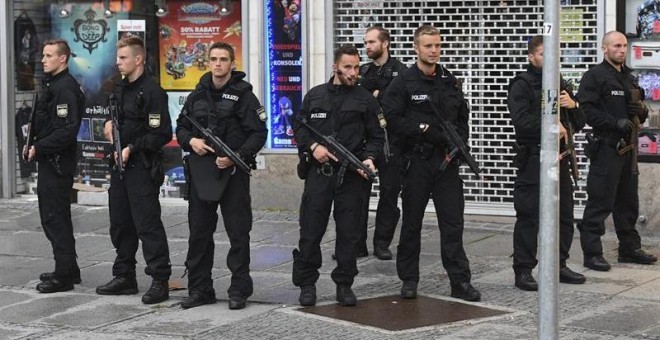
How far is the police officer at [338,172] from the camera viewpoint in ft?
29.8

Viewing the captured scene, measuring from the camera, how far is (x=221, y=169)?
908cm

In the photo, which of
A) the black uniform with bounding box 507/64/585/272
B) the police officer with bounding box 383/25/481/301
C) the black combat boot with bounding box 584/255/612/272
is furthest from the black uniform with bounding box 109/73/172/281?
the black combat boot with bounding box 584/255/612/272

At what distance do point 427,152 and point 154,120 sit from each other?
6.76 feet

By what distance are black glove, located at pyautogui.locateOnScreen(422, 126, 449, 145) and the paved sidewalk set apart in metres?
1.21

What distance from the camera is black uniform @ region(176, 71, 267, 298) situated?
9094mm

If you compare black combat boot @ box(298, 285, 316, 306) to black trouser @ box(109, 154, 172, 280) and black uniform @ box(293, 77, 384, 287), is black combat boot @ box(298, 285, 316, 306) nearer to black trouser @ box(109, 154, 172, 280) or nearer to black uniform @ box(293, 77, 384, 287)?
black uniform @ box(293, 77, 384, 287)

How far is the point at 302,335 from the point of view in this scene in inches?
324

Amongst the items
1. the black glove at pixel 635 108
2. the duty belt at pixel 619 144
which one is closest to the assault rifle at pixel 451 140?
the duty belt at pixel 619 144

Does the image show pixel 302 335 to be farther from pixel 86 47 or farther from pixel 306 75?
pixel 86 47

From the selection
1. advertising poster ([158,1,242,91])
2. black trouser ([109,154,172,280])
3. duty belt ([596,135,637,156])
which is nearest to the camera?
black trouser ([109,154,172,280])

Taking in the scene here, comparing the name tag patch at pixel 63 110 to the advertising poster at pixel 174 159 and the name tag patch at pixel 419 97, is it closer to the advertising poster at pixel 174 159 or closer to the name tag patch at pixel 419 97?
the name tag patch at pixel 419 97

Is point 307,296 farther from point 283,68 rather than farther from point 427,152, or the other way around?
point 283,68

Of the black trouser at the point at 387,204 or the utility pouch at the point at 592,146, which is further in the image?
the black trouser at the point at 387,204

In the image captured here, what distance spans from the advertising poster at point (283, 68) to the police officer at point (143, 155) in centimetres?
424
